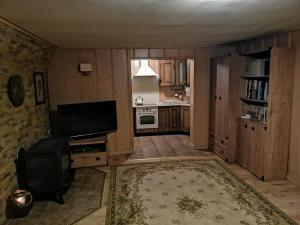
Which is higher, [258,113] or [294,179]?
[258,113]

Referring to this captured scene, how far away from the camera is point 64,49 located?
15.1 feet

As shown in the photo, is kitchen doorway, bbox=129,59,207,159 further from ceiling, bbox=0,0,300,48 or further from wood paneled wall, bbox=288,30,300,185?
ceiling, bbox=0,0,300,48

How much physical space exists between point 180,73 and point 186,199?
4.31 meters

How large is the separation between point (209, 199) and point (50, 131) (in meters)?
3.11

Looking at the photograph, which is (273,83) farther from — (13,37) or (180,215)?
(13,37)

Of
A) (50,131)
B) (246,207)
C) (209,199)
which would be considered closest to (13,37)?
(50,131)

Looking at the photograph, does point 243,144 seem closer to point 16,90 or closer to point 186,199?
point 186,199

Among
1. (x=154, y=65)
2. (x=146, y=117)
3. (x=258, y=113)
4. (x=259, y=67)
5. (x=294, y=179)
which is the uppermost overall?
(x=154, y=65)

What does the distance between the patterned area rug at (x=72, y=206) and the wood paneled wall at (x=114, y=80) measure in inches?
56.2

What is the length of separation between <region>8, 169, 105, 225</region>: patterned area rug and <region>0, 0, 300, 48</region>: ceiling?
223cm

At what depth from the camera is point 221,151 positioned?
481 cm

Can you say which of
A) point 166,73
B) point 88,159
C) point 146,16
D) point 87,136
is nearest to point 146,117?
point 166,73

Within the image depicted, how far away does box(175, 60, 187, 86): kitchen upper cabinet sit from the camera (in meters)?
6.75

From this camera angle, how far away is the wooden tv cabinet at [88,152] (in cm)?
443
